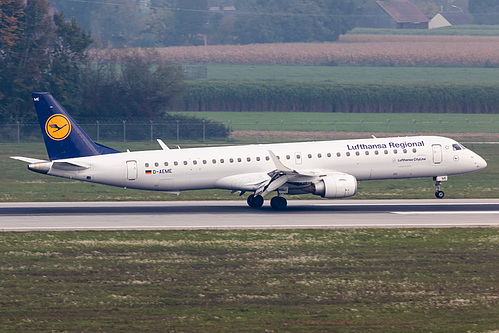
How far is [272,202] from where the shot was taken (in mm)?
42875

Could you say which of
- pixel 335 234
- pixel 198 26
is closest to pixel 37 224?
pixel 335 234

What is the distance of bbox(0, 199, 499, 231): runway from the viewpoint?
37094 mm

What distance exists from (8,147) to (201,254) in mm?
47548

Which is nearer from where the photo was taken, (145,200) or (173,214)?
(173,214)

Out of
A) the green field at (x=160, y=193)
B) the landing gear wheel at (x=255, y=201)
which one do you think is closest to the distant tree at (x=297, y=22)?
the green field at (x=160, y=193)

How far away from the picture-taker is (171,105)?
84.4 meters

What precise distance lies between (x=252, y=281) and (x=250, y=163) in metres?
17.1

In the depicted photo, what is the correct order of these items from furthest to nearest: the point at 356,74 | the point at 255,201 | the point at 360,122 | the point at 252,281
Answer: the point at 356,74 < the point at 360,122 < the point at 255,201 < the point at 252,281

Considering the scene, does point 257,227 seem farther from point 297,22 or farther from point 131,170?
point 297,22

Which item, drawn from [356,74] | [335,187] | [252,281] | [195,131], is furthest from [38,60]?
[252,281]

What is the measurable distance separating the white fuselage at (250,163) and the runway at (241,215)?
1.66 metres

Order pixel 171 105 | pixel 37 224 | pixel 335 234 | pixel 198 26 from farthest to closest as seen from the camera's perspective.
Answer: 1. pixel 198 26
2. pixel 171 105
3. pixel 37 224
4. pixel 335 234

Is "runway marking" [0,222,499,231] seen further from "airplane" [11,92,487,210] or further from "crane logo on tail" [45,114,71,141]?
"crane logo on tail" [45,114,71,141]

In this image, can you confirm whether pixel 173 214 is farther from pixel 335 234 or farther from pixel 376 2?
pixel 376 2
